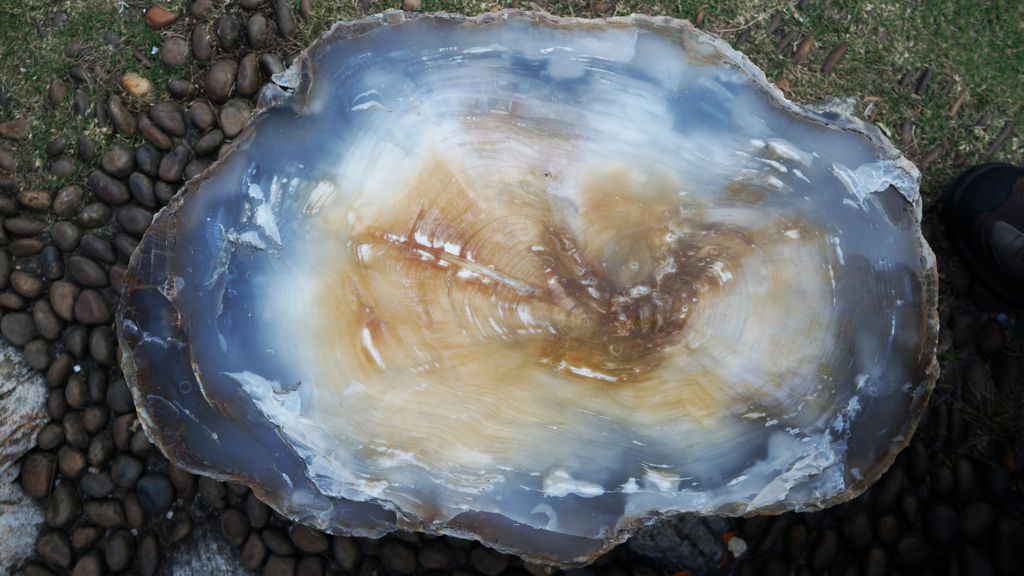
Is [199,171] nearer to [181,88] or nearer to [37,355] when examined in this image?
[181,88]

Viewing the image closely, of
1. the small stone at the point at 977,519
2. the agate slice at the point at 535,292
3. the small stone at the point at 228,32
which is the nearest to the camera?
the agate slice at the point at 535,292

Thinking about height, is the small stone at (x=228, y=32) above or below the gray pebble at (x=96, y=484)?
above

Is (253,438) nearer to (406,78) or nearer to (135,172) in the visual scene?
(406,78)

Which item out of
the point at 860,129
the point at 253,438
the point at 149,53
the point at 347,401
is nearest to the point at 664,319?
the point at 860,129

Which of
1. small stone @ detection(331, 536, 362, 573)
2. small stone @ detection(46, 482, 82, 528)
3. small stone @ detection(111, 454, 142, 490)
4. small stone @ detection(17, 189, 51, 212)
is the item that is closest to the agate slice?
small stone @ detection(331, 536, 362, 573)

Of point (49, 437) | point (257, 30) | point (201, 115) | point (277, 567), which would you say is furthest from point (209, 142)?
point (277, 567)

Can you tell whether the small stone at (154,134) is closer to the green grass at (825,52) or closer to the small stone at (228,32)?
the green grass at (825,52)

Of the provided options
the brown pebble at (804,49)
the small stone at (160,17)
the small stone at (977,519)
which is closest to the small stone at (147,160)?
the small stone at (160,17)
